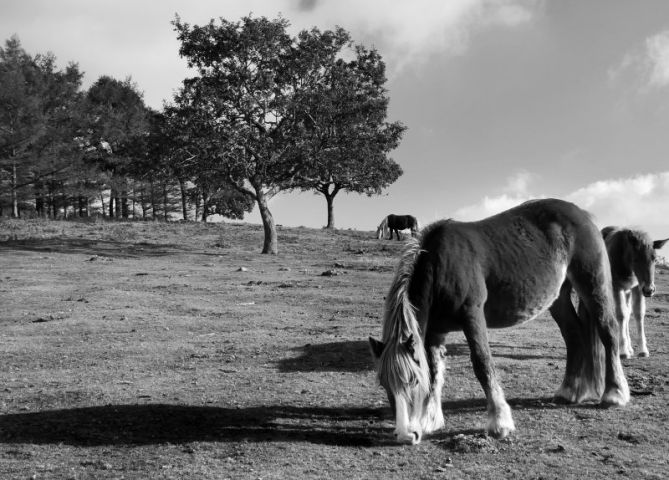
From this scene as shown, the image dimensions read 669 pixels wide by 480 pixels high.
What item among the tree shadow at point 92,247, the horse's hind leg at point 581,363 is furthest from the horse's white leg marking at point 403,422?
the tree shadow at point 92,247

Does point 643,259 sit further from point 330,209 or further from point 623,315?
point 330,209

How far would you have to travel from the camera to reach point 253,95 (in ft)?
121

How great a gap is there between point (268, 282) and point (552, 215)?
16.7m

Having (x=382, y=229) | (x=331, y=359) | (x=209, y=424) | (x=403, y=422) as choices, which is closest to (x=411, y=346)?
(x=403, y=422)

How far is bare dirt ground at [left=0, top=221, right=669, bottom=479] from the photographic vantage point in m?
6.41

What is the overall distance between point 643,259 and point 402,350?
23.4 feet

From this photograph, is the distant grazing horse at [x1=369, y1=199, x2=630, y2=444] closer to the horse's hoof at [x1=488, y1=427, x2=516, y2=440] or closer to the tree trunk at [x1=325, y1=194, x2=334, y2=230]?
the horse's hoof at [x1=488, y1=427, x2=516, y2=440]

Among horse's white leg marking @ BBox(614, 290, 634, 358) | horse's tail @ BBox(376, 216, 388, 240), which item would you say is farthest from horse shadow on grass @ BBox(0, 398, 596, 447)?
horse's tail @ BBox(376, 216, 388, 240)

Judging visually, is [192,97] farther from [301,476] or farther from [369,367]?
[301,476]

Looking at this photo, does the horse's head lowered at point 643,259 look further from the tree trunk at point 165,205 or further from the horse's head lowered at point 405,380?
the tree trunk at point 165,205

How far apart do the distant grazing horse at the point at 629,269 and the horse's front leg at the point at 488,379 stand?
539 cm

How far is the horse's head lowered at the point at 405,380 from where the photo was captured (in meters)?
6.33

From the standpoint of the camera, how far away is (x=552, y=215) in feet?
26.6

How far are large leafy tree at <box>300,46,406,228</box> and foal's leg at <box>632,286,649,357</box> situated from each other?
25656 millimetres
